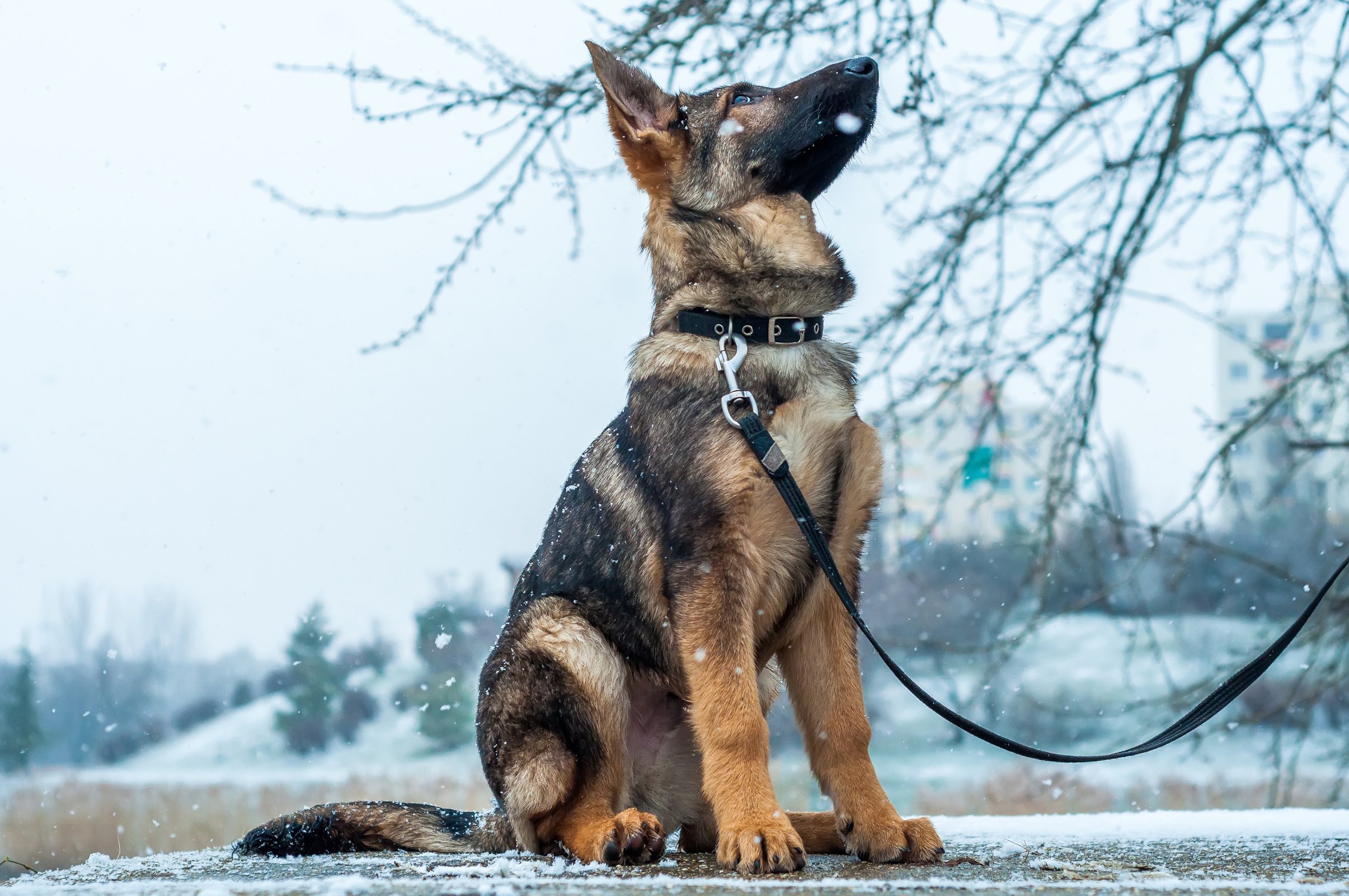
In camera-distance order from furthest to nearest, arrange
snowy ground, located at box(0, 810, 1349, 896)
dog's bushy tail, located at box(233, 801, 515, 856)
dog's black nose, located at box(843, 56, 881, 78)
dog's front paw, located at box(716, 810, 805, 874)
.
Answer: dog's bushy tail, located at box(233, 801, 515, 856) < dog's black nose, located at box(843, 56, 881, 78) < dog's front paw, located at box(716, 810, 805, 874) < snowy ground, located at box(0, 810, 1349, 896)

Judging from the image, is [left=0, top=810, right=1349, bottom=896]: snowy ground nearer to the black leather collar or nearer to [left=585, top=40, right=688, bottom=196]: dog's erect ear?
the black leather collar

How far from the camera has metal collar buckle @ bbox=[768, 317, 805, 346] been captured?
11.2 feet

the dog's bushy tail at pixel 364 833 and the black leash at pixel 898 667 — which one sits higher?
the black leash at pixel 898 667

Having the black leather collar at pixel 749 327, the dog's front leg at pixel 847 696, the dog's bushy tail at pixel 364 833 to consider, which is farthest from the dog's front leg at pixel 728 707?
the dog's bushy tail at pixel 364 833

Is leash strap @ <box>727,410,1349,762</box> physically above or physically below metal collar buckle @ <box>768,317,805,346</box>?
below

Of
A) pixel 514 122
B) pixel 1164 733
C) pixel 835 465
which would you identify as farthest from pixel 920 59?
pixel 1164 733

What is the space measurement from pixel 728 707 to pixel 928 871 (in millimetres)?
670

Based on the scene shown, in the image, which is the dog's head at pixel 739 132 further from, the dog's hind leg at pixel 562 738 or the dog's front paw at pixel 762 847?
the dog's front paw at pixel 762 847

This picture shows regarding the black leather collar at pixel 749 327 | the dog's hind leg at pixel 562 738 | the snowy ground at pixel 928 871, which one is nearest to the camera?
the snowy ground at pixel 928 871

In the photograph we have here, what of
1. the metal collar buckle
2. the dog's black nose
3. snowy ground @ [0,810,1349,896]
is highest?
the dog's black nose

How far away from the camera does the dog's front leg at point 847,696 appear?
311 cm

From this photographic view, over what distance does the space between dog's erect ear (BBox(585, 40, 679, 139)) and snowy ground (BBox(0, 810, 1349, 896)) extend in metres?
2.36

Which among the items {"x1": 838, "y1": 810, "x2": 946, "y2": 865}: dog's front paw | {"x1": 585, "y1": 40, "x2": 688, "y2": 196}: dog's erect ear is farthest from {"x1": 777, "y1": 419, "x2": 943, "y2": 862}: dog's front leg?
{"x1": 585, "y1": 40, "x2": 688, "y2": 196}: dog's erect ear

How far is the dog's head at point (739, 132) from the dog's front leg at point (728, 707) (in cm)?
136
